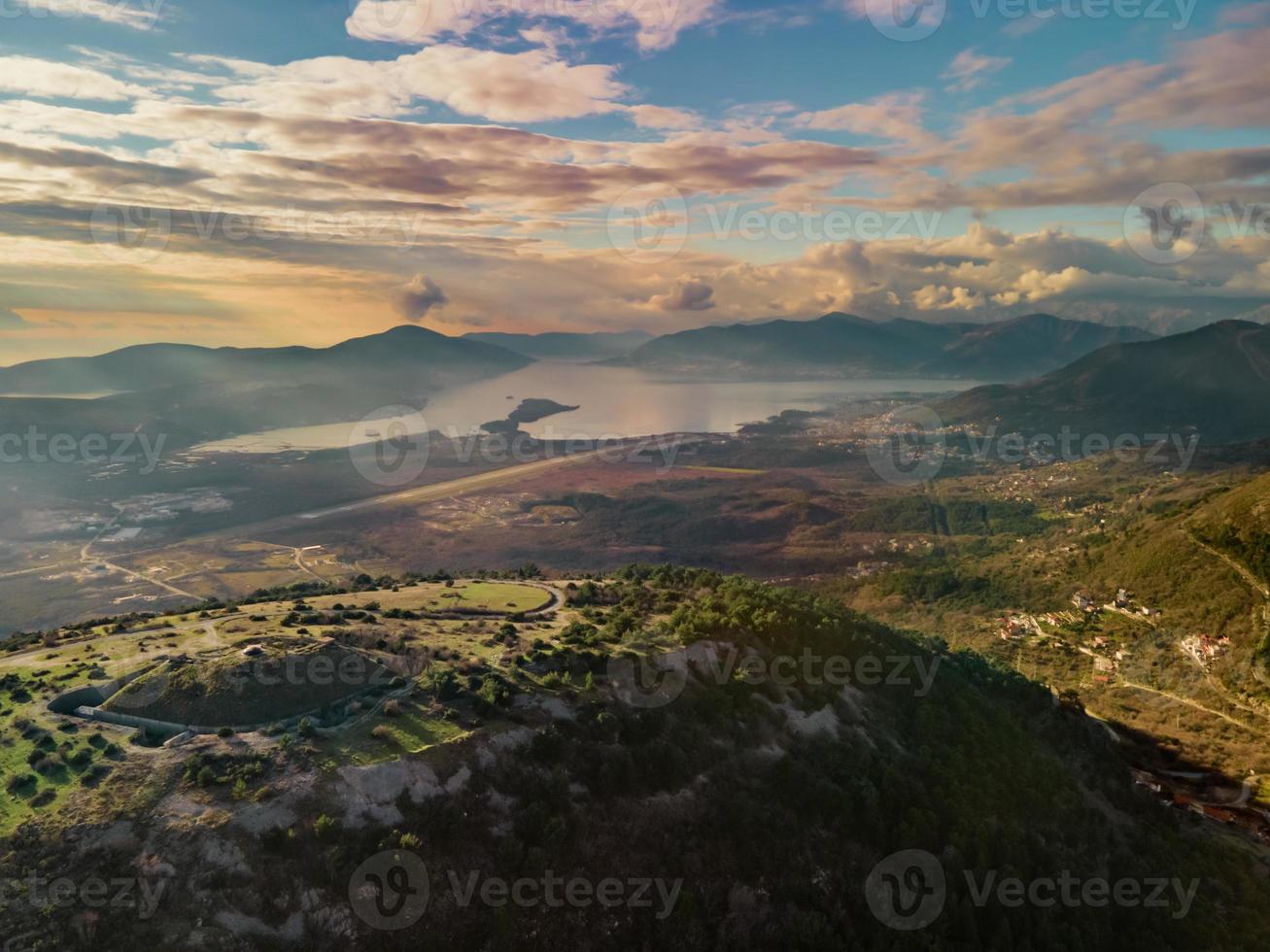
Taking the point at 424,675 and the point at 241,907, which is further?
the point at 424,675

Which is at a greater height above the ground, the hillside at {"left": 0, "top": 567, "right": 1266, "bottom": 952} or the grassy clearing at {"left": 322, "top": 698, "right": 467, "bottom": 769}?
the grassy clearing at {"left": 322, "top": 698, "right": 467, "bottom": 769}

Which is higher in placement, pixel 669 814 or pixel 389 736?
pixel 389 736

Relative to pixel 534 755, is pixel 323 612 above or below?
above

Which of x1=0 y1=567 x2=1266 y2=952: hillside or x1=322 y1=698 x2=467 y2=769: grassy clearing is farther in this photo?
x1=322 y1=698 x2=467 y2=769: grassy clearing

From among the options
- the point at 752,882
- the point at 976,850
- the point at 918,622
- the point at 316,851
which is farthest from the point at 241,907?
the point at 918,622

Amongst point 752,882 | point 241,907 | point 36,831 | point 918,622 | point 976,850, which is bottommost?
point 918,622

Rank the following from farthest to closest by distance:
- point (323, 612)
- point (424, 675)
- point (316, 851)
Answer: point (323, 612) → point (424, 675) → point (316, 851)

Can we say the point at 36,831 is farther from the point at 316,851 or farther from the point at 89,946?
the point at 316,851

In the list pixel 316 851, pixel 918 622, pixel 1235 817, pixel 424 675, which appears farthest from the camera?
pixel 918 622

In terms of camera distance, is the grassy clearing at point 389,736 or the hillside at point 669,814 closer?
the hillside at point 669,814

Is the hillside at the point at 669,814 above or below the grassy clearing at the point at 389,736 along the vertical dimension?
below

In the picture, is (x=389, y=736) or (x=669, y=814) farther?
(x=669, y=814)
